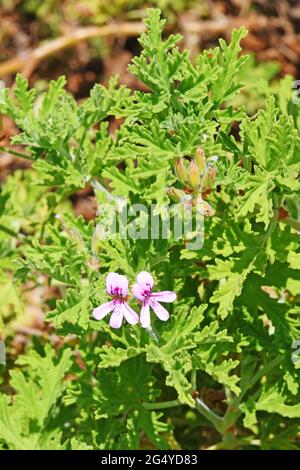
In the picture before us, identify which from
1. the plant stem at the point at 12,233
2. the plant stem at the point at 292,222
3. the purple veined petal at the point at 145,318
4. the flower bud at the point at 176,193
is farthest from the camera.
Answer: the plant stem at the point at 12,233

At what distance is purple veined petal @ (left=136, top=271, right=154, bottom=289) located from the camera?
171cm

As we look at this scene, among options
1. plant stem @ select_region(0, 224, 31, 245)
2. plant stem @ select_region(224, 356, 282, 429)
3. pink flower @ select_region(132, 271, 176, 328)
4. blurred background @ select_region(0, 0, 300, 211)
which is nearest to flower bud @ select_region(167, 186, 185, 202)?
pink flower @ select_region(132, 271, 176, 328)

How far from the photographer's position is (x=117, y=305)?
5.70 ft

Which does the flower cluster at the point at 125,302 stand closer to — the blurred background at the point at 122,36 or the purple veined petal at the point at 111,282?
the purple veined petal at the point at 111,282

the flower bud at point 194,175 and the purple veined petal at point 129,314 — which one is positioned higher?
the flower bud at point 194,175

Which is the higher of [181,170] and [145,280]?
[181,170]

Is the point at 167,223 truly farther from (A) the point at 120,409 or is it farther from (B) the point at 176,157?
(A) the point at 120,409

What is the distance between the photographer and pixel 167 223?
186 centimetres

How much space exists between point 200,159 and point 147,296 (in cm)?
33

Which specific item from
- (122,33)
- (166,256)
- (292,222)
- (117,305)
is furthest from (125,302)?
(122,33)

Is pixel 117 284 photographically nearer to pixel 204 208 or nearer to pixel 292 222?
pixel 204 208

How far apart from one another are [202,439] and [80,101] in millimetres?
1958

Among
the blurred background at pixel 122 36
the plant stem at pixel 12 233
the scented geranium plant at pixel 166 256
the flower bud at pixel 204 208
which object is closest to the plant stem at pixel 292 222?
the scented geranium plant at pixel 166 256

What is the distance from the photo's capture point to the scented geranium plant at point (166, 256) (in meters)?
1.76
